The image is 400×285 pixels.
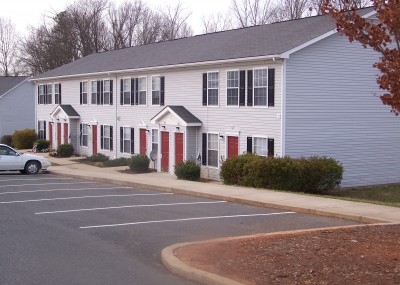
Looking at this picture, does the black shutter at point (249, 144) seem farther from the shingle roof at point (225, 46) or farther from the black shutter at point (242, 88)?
the shingle roof at point (225, 46)

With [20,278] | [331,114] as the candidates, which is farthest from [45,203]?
[331,114]

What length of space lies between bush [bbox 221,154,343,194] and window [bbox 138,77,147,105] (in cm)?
1244

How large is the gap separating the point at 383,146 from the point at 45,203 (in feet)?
50.7

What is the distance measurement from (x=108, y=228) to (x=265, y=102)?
1276 centimetres

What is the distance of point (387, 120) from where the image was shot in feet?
86.9

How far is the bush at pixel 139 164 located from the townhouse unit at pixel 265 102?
80 cm

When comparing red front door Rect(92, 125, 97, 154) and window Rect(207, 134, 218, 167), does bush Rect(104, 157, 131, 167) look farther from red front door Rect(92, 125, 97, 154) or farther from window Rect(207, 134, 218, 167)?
window Rect(207, 134, 218, 167)

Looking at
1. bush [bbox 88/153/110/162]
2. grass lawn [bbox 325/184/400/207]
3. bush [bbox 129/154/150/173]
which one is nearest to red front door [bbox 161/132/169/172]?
bush [bbox 129/154/150/173]

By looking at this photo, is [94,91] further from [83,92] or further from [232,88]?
[232,88]

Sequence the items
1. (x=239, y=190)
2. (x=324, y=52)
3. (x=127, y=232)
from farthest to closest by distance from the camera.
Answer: (x=324, y=52) < (x=239, y=190) < (x=127, y=232)

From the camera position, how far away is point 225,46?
28.6 m

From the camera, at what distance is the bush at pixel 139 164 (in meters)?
30.3

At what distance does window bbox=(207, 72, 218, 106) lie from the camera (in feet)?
89.6

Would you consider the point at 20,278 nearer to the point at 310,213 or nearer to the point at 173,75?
the point at 310,213
